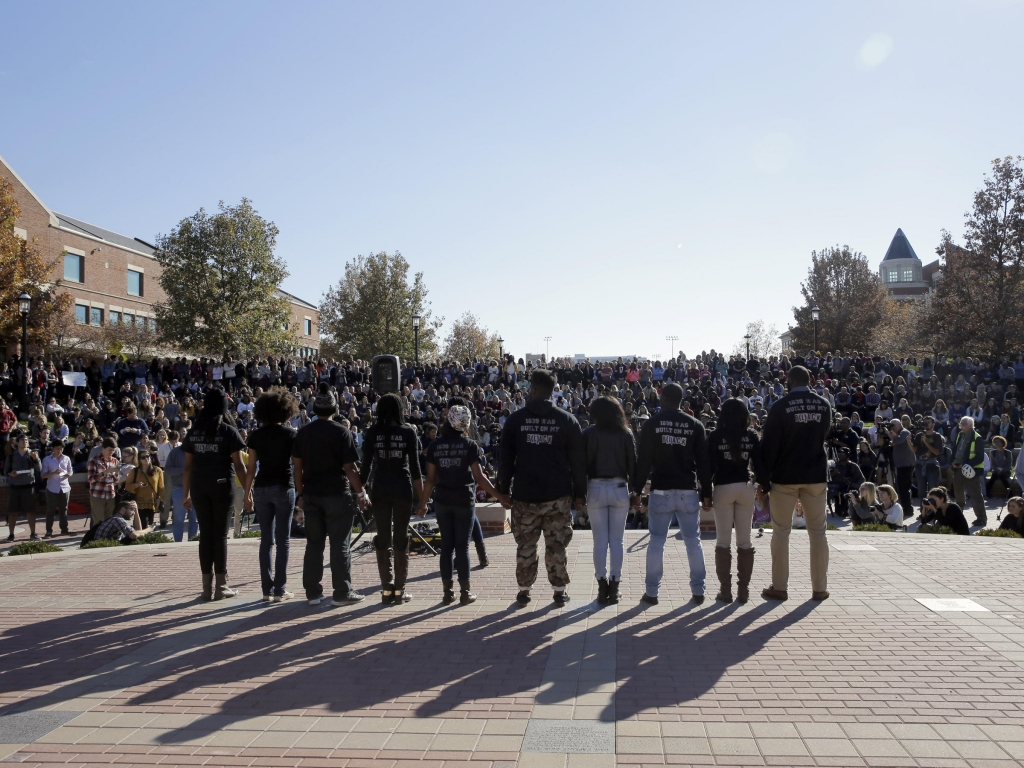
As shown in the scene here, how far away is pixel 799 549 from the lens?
8680 mm

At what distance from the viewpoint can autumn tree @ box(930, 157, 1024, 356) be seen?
33.6 m

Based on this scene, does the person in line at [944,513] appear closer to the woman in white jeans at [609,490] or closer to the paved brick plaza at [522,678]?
the paved brick plaza at [522,678]

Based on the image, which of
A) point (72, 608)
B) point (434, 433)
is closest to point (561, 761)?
point (72, 608)

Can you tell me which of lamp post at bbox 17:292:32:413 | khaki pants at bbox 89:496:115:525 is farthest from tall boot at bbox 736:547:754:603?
lamp post at bbox 17:292:32:413

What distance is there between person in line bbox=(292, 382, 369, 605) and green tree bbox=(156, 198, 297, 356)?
106ft

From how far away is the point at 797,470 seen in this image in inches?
252

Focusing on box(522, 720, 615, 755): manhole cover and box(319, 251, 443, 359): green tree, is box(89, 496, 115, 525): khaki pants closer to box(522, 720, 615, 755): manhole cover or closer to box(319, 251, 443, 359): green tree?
box(522, 720, 615, 755): manhole cover

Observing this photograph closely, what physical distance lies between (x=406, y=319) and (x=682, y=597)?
4590 centimetres

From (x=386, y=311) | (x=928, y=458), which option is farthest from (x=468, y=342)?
(x=928, y=458)

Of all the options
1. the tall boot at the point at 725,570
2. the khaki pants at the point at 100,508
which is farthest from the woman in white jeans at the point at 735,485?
the khaki pants at the point at 100,508

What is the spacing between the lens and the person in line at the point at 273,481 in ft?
22.1

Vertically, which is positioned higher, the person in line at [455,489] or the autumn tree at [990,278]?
the autumn tree at [990,278]

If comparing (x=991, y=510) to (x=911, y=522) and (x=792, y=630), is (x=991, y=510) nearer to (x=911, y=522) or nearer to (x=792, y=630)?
(x=911, y=522)

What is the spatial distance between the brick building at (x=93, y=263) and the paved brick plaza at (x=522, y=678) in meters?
34.8
